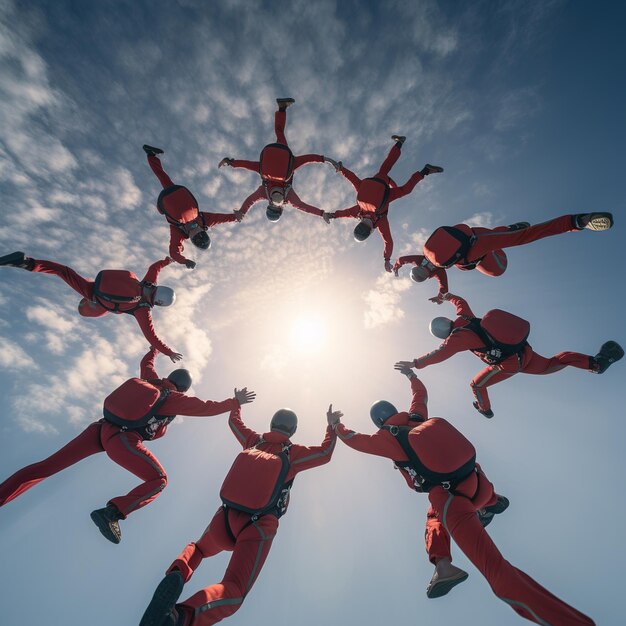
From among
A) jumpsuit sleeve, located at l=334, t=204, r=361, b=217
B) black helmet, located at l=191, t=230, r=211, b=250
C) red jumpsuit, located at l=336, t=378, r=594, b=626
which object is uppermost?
jumpsuit sleeve, located at l=334, t=204, r=361, b=217

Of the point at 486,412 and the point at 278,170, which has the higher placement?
the point at 278,170

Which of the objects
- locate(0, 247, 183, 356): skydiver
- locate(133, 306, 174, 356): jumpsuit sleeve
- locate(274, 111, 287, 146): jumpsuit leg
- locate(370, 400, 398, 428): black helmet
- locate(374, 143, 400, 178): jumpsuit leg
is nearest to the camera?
locate(370, 400, 398, 428): black helmet

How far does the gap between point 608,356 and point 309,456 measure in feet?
25.5

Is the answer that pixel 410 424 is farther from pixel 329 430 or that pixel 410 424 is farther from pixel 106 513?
pixel 106 513

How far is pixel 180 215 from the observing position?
9.53 m

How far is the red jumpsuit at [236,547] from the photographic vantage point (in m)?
4.29

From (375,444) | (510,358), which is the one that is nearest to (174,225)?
(375,444)

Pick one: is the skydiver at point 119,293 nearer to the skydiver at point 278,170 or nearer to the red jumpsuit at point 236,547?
the skydiver at point 278,170

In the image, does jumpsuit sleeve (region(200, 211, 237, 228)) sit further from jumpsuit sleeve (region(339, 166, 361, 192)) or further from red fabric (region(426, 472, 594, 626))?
red fabric (region(426, 472, 594, 626))

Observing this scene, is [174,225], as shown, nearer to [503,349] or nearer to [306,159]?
[306,159]

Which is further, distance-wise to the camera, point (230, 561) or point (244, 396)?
point (244, 396)

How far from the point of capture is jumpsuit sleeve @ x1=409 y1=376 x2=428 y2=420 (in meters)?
7.53

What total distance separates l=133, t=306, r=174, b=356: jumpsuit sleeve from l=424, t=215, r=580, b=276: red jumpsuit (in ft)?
27.2

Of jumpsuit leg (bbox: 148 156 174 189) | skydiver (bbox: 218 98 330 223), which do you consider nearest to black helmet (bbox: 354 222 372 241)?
skydiver (bbox: 218 98 330 223)
